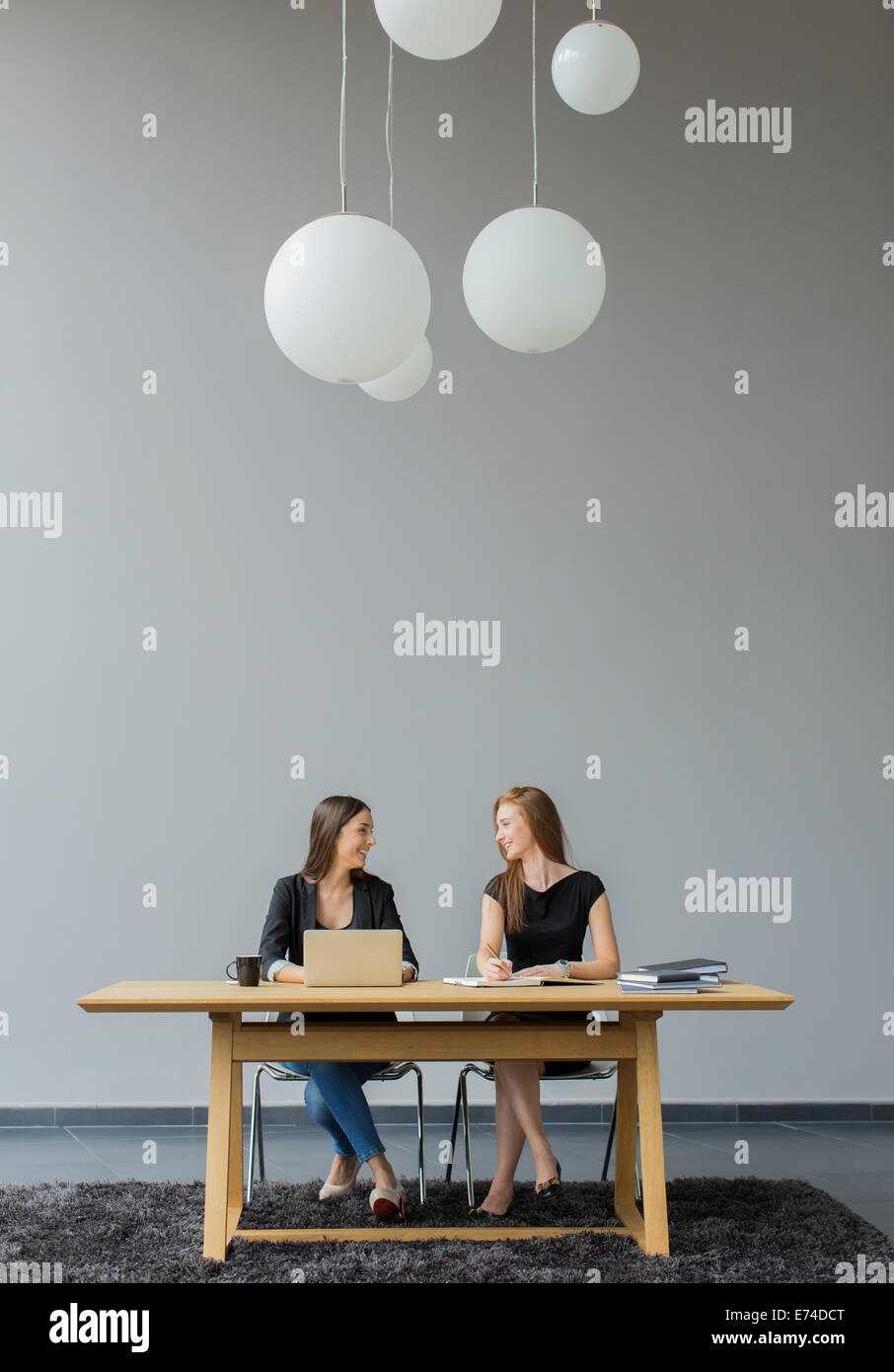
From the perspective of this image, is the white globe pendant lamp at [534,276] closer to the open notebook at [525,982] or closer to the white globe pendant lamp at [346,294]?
the white globe pendant lamp at [346,294]

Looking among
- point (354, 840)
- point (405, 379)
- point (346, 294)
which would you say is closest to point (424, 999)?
point (354, 840)

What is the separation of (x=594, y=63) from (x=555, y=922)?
2.26 m

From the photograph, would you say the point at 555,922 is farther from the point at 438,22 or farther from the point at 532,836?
the point at 438,22

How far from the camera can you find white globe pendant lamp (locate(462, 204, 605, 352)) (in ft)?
7.68

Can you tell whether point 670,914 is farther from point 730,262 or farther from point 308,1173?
point 730,262

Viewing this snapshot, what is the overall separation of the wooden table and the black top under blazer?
0.34m

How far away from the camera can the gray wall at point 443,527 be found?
15.7ft

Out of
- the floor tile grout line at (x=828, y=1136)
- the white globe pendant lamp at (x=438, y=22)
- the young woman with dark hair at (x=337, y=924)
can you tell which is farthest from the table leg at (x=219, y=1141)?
the floor tile grout line at (x=828, y=1136)

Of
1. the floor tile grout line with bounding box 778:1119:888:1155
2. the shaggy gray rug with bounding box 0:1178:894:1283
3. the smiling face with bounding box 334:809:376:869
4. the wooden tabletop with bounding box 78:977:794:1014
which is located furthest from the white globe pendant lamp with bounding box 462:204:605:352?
the floor tile grout line with bounding box 778:1119:888:1155

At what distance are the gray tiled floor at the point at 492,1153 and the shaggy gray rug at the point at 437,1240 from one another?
0.21 m

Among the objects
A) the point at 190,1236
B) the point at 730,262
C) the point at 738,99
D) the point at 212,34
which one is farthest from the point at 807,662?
the point at 212,34

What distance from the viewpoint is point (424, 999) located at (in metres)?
2.69

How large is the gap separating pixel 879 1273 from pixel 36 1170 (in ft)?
8.52

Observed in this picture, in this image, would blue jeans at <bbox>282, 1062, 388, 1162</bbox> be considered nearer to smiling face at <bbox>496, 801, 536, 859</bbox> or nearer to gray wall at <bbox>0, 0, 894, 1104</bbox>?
smiling face at <bbox>496, 801, 536, 859</bbox>
